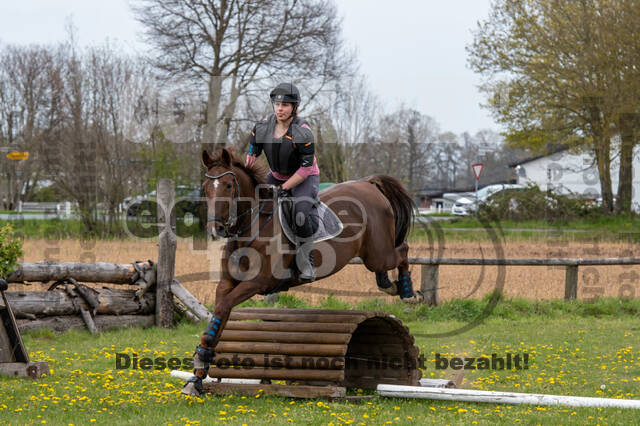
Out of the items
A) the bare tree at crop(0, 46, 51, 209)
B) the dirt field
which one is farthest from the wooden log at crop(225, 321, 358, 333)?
the bare tree at crop(0, 46, 51, 209)

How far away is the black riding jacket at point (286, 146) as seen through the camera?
5.81 metres

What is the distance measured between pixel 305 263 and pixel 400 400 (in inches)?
57.5

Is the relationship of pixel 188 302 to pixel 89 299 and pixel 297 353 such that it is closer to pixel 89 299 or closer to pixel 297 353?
pixel 89 299

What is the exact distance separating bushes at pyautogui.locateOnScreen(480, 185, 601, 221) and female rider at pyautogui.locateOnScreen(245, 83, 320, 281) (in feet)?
72.2

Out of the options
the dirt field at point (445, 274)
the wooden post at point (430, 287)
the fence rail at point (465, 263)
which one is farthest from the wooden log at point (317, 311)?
the wooden post at point (430, 287)

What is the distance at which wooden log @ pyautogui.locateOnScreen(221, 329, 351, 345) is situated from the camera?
5.70 meters

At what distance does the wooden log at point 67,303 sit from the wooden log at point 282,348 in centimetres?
411

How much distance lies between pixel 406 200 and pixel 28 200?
129 feet

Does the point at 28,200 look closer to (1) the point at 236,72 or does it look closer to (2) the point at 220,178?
(1) the point at 236,72

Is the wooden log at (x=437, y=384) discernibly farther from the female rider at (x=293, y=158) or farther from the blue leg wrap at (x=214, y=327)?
→ the blue leg wrap at (x=214, y=327)

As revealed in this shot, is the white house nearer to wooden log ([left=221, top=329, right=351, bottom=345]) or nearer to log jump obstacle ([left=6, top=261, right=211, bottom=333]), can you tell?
log jump obstacle ([left=6, top=261, right=211, bottom=333])

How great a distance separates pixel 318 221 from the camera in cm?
607

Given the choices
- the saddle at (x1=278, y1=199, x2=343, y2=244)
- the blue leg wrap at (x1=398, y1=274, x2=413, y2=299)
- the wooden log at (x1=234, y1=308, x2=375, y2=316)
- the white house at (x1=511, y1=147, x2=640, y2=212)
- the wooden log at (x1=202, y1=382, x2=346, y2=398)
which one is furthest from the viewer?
the white house at (x1=511, y1=147, x2=640, y2=212)

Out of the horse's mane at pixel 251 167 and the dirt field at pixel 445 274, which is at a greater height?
the horse's mane at pixel 251 167
